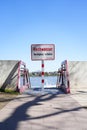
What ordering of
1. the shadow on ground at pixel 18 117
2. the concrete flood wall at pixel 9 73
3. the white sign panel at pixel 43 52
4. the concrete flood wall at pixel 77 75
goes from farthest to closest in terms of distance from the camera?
1. the concrete flood wall at pixel 77 75
2. the concrete flood wall at pixel 9 73
3. the white sign panel at pixel 43 52
4. the shadow on ground at pixel 18 117

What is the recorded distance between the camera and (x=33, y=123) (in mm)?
8250

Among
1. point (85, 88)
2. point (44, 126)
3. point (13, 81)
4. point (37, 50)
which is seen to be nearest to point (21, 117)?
point (44, 126)

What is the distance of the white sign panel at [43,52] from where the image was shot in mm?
17250

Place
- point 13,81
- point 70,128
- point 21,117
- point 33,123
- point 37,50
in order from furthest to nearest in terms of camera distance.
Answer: point 13,81 < point 37,50 < point 21,117 < point 33,123 < point 70,128

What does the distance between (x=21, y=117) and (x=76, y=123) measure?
5.51 feet

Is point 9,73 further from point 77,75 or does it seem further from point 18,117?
point 18,117

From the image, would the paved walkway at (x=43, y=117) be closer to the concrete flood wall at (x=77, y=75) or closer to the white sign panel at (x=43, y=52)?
the white sign panel at (x=43, y=52)

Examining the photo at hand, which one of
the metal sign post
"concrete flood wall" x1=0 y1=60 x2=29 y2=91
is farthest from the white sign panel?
"concrete flood wall" x1=0 y1=60 x2=29 y2=91

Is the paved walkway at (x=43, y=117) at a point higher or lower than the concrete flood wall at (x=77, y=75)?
lower

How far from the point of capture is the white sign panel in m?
17.2

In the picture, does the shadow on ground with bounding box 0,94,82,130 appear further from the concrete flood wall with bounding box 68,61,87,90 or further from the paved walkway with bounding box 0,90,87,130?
the concrete flood wall with bounding box 68,61,87,90

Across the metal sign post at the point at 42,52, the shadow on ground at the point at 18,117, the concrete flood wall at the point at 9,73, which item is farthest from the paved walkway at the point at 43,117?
the concrete flood wall at the point at 9,73

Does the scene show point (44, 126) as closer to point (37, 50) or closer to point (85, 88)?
point (37, 50)

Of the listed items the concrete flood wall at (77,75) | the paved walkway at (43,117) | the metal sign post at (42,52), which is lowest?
the paved walkway at (43,117)
